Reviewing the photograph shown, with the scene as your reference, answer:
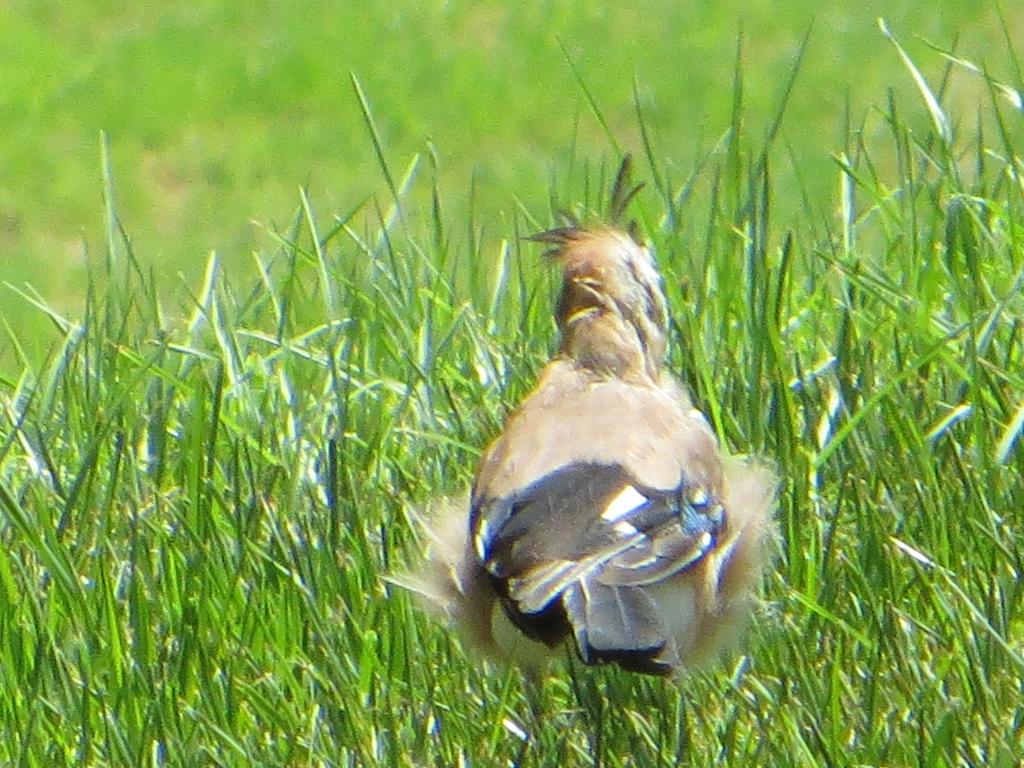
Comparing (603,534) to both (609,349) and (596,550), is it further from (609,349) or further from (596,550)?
(609,349)

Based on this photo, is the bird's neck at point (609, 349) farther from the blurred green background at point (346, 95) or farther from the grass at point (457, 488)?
the blurred green background at point (346, 95)

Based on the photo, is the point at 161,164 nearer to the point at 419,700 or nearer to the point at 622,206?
the point at 622,206

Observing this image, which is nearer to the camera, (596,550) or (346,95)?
(596,550)

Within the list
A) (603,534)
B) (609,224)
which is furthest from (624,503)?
(609,224)

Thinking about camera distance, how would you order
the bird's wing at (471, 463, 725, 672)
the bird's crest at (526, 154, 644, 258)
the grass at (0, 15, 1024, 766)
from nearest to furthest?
the bird's wing at (471, 463, 725, 672) < the grass at (0, 15, 1024, 766) < the bird's crest at (526, 154, 644, 258)

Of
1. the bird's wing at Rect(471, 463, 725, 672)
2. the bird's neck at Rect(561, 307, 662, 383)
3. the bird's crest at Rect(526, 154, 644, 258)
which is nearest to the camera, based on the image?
the bird's wing at Rect(471, 463, 725, 672)

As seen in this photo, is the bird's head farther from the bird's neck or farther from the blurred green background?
the blurred green background

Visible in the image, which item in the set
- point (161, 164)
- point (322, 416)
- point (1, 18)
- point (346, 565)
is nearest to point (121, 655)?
point (346, 565)

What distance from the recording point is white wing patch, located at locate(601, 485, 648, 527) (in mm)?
4086

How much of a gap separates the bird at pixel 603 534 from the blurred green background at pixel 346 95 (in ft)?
20.2

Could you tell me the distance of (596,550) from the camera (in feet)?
13.1

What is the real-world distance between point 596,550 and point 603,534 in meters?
0.05

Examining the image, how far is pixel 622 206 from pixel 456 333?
19.9 inches

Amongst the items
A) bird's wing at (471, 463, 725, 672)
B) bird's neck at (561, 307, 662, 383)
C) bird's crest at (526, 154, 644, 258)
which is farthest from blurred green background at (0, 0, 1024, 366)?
bird's wing at (471, 463, 725, 672)
